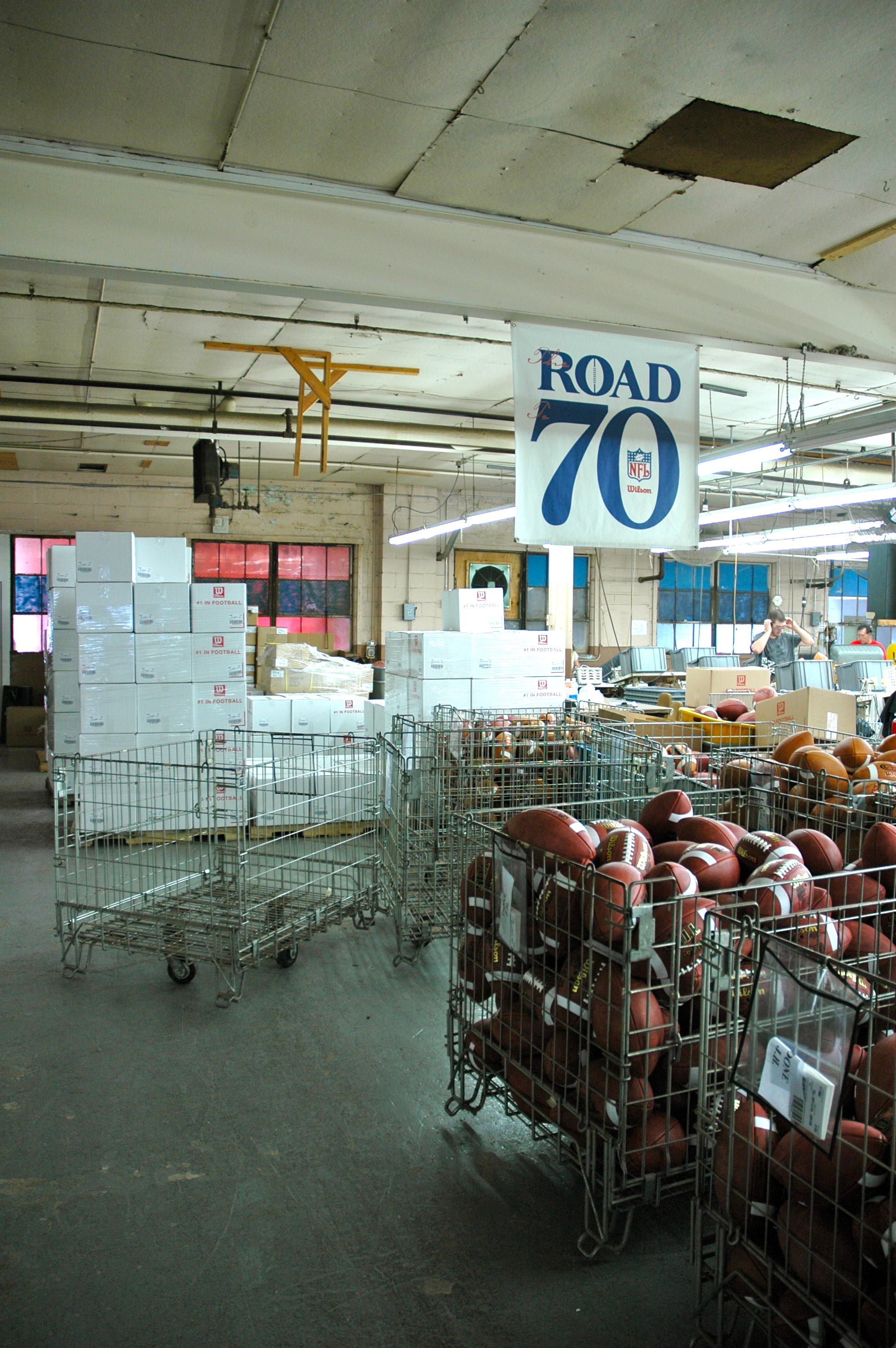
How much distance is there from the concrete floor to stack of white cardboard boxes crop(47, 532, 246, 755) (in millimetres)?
3200

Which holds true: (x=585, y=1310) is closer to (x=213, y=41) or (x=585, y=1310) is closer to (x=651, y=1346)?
(x=651, y=1346)

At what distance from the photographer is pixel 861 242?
407 centimetres

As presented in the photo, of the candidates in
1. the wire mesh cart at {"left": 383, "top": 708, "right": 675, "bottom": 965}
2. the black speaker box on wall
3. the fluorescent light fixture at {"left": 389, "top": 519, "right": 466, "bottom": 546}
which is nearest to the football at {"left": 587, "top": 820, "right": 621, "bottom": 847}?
the wire mesh cart at {"left": 383, "top": 708, "right": 675, "bottom": 965}

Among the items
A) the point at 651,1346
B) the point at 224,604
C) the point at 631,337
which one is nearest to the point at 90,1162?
the point at 651,1346

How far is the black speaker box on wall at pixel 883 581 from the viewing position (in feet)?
39.5

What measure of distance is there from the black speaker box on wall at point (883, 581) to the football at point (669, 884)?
1085cm

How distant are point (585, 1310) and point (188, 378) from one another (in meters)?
8.22

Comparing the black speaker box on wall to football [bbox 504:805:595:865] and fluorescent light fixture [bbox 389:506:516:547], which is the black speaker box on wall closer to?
fluorescent light fixture [bbox 389:506:516:547]

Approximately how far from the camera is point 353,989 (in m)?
4.41

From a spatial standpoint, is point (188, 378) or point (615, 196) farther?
point (188, 378)

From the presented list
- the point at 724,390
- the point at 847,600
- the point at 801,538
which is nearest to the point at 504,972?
the point at 724,390

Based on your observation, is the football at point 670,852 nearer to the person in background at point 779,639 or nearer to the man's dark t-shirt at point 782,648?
the person in background at point 779,639

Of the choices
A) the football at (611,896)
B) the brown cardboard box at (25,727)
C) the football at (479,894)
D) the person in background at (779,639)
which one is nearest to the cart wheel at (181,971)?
the football at (479,894)

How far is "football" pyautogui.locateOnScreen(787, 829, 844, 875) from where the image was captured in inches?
112
